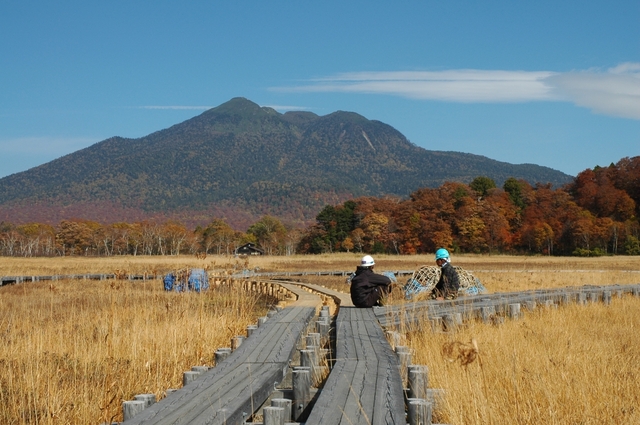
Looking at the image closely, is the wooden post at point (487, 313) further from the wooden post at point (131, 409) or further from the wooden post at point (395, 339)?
the wooden post at point (131, 409)

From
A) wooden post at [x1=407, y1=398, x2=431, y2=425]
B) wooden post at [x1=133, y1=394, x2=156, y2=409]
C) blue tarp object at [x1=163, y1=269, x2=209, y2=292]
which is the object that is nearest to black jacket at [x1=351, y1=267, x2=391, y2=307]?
blue tarp object at [x1=163, y1=269, x2=209, y2=292]

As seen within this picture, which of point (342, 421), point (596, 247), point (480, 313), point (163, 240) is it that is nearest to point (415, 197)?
point (596, 247)

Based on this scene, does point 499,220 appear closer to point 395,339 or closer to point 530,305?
point 530,305

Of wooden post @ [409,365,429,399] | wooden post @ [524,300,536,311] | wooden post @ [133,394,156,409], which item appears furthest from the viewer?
wooden post @ [524,300,536,311]

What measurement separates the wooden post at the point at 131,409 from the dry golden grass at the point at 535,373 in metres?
1.96

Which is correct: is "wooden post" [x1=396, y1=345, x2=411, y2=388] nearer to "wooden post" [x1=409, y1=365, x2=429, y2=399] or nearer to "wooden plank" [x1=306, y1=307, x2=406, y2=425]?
"wooden plank" [x1=306, y1=307, x2=406, y2=425]

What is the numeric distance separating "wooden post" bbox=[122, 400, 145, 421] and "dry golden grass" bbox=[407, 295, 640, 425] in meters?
1.96

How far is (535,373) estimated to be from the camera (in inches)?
245

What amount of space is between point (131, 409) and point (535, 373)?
3509 mm

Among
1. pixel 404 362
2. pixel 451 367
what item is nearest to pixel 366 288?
pixel 451 367

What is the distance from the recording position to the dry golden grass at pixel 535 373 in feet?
16.2

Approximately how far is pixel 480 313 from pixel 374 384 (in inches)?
220

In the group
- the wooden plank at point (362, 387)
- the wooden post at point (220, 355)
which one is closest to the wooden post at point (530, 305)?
the wooden plank at point (362, 387)

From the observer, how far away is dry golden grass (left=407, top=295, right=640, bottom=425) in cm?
495
